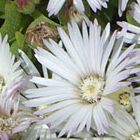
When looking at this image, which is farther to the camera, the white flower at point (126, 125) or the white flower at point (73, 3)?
the white flower at point (73, 3)

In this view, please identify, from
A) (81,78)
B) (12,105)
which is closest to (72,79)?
(81,78)

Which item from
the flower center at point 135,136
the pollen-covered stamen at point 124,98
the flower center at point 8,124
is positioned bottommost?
the flower center at point 135,136

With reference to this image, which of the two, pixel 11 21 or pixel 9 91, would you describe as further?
pixel 11 21

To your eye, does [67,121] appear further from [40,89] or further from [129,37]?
[129,37]

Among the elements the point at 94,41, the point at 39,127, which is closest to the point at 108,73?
the point at 94,41

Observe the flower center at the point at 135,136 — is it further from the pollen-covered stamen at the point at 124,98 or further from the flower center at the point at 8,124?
the flower center at the point at 8,124

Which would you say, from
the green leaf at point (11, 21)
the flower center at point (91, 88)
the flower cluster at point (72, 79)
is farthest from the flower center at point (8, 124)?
the green leaf at point (11, 21)

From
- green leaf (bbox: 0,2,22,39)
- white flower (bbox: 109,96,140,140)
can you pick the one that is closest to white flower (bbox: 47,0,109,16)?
green leaf (bbox: 0,2,22,39)

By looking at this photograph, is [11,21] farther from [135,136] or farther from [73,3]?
[135,136]

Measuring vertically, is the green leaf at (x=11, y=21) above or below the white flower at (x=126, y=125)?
above
